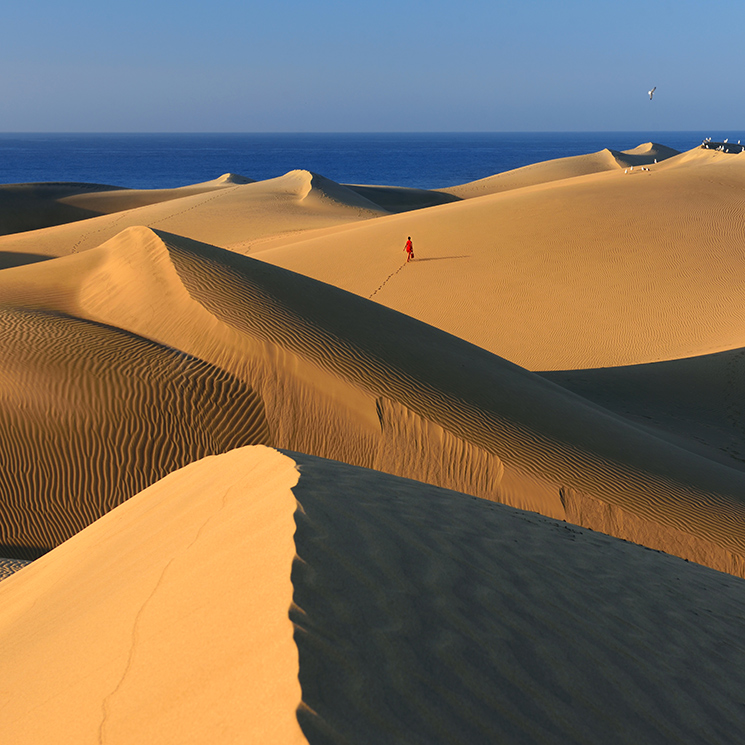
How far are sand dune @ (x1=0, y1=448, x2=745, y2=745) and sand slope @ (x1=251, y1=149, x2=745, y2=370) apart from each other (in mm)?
11238

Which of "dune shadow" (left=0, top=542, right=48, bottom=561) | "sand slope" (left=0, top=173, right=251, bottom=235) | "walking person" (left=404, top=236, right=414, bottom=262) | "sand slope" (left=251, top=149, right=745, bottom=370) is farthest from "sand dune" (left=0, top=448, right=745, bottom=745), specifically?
"sand slope" (left=0, top=173, right=251, bottom=235)

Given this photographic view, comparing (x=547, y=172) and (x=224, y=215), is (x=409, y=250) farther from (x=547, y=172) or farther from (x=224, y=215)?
(x=547, y=172)

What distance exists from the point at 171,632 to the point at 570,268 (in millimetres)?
18134

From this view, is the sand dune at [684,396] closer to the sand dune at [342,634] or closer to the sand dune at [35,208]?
the sand dune at [342,634]

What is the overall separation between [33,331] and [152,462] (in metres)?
2.08

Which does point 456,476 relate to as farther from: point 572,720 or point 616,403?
point 616,403

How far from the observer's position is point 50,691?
97.8 inches

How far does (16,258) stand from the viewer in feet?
76.9

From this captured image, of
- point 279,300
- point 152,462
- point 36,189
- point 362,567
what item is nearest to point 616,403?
point 279,300

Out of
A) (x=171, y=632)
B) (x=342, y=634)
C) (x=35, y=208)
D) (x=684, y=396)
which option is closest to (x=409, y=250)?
(x=684, y=396)

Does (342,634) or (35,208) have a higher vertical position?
(342,634)

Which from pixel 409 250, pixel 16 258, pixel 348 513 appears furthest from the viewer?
pixel 16 258

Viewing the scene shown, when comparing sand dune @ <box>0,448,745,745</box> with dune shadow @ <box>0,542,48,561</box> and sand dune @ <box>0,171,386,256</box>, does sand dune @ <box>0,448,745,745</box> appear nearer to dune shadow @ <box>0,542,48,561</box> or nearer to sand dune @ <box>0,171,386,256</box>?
dune shadow @ <box>0,542,48,561</box>

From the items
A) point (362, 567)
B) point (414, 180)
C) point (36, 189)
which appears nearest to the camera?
point (362, 567)
